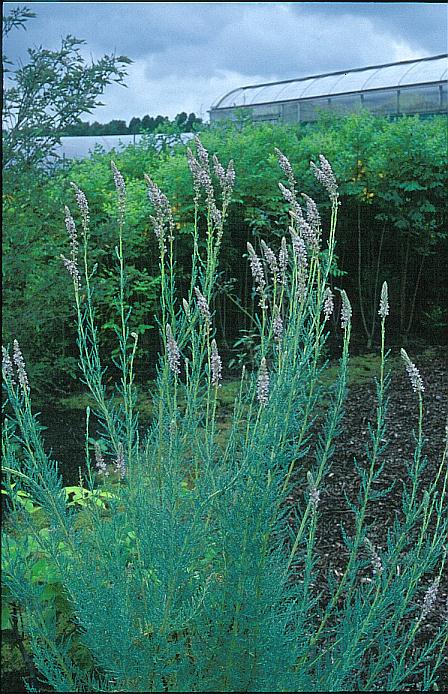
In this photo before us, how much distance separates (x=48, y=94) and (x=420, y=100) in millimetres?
2965

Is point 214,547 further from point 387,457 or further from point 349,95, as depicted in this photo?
point 349,95

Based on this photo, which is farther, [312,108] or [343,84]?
[312,108]

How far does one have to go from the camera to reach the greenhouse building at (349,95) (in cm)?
460

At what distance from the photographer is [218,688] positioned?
1543 mm

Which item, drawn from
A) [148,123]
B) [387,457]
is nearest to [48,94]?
[148,123]

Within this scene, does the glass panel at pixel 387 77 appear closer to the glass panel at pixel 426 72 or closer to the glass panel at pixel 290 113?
the glass panel at pixel 426 72

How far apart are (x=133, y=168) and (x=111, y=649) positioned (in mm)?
3171

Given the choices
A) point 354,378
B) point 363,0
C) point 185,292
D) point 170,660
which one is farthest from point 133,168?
point 170,660

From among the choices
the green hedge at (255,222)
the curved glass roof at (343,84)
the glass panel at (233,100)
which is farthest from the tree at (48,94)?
the glass panel at (233,100)

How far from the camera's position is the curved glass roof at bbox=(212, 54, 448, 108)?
455cm

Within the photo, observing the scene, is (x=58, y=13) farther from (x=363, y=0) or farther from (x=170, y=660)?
(x=170, y=660)

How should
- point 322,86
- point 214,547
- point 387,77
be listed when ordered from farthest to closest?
point 322,86
point 387,77
point 214,547

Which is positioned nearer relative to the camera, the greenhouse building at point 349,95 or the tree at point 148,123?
the tree at point 148,123

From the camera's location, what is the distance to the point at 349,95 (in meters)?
4.79
